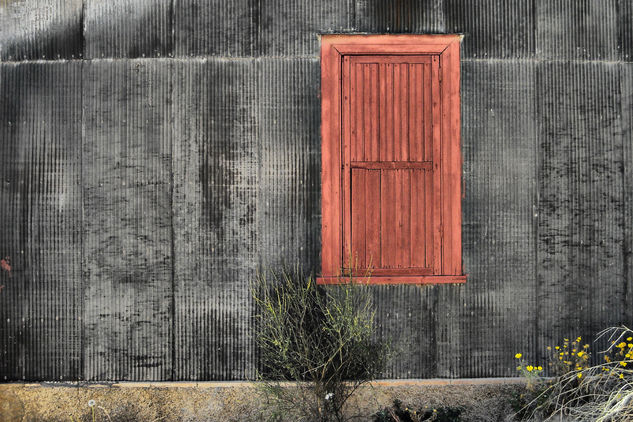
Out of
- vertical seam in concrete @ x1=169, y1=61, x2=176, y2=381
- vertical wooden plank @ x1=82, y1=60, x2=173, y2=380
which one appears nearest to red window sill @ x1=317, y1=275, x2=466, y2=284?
vertical seam in concrete @ x1=169, y1=61, x2=176, y2=381

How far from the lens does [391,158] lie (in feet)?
17.3

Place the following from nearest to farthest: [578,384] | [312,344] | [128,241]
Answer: [578,384] < [312,344] < [128,241]

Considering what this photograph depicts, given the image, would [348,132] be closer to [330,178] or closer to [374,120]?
[374,120]

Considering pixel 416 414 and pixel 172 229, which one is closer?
pixel 416 414

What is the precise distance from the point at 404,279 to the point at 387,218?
737 mm

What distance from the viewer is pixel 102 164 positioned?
5254mm

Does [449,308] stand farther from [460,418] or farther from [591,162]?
[591,162]

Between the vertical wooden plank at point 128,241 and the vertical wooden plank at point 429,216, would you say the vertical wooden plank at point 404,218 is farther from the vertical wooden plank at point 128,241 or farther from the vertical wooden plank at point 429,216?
the vertical wooden plank at point 128,241

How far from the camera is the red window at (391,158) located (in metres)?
5.25

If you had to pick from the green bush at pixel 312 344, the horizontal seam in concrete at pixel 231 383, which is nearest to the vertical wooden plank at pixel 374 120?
the green bush at pixel 312 344

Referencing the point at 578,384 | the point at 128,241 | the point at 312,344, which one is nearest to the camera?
the point at 578,384

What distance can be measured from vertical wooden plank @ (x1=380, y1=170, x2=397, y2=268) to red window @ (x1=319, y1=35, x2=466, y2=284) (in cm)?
1

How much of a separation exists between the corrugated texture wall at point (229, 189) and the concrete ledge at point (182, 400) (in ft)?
0.47

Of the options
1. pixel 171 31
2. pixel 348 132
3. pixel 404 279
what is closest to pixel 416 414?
pixel 404 279
